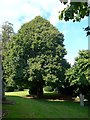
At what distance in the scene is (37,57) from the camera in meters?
33.9

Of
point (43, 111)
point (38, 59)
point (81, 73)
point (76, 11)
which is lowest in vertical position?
Answer: point (43, 111)

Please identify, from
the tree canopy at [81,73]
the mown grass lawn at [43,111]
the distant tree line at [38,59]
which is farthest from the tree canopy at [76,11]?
the distant tree line at [38,59]

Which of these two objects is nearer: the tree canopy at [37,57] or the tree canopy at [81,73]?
the tree canopy at [81,73]

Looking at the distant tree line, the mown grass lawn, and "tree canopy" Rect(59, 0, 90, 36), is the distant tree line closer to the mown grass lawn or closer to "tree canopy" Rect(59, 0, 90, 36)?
the mown grass lawn

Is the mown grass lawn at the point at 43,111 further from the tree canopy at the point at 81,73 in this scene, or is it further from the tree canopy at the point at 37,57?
the tree canopy at the point at 37,57

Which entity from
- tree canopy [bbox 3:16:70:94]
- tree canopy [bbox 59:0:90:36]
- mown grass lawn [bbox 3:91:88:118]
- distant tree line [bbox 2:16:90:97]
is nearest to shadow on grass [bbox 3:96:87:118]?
mown grass lawn [bbox 3:91:88:118]

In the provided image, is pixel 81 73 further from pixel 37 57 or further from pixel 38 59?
pixel 37 57

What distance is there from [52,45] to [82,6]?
27.3 m

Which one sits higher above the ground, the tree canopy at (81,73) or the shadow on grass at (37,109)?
the tree canopy at (81,73)

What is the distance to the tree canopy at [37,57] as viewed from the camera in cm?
3256

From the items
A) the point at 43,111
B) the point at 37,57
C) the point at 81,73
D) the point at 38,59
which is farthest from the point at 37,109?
the point at 37,57

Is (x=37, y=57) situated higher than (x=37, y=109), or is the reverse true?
(x=37, y=57)

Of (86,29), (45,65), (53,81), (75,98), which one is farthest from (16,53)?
(86,29)

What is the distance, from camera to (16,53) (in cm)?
3484
